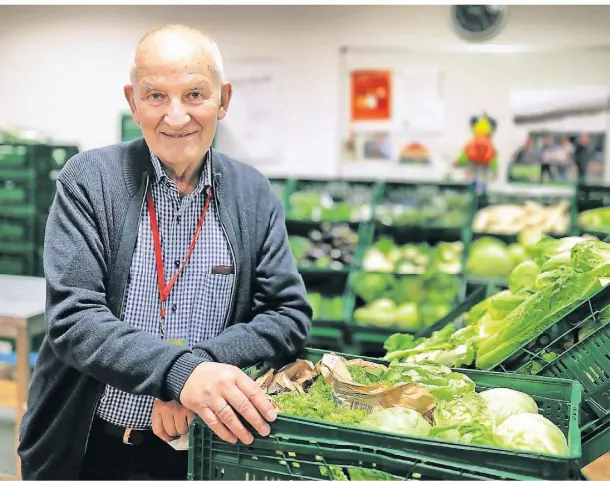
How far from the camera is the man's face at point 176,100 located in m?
1.51

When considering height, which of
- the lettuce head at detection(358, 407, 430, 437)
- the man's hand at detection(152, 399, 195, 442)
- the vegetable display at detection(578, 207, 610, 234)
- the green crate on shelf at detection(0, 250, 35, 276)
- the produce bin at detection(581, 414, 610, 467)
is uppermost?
the vegetable display at detection(578, 207, 610, 234)

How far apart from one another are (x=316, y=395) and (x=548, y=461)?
0.46 m

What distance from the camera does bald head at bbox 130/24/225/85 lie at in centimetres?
151

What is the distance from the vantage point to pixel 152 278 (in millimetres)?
1639

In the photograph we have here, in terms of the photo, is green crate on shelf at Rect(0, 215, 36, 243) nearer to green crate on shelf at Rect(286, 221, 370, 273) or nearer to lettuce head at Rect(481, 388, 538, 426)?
green crate on shelf at Rect(286, 221, 370, 273)

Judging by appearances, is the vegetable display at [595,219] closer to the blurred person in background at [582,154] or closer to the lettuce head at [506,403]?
the blurred person in background at [582,154]

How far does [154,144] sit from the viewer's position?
159cm

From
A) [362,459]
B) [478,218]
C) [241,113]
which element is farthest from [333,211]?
[362,459]

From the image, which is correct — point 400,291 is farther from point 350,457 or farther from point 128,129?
point 350,457

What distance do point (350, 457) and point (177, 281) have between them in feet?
2.16

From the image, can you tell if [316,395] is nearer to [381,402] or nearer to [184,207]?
[381,402]

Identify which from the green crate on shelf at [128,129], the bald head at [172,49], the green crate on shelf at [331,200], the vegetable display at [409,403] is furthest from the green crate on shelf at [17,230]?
the vegetable display at [409,403]

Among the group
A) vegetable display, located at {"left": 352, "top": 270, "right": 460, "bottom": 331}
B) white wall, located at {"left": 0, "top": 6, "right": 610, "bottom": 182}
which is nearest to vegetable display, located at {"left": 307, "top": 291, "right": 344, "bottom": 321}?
vegetable display, located at {"left": 352, "top": 270, "right": 460, "bottom": 331}

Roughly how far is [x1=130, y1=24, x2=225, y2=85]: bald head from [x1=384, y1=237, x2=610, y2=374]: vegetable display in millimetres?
866
